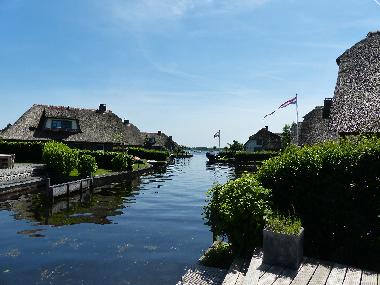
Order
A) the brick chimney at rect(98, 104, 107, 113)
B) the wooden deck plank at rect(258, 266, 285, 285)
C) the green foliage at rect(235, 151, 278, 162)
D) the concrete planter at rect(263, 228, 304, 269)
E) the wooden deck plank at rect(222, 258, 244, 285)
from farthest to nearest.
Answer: the green foliage at rect(235, 151, 278, 162), the brick chimney at rect(98, 104, 107, 113), the concrete planter at rect(263, 228, 304, 269), the wooden deck plank at rect(222, 258, 244, 285), the wooden deck plank at rect(258, 266, 285, 285)

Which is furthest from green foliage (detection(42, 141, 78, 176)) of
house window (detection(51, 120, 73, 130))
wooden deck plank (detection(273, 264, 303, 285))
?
wooden deck plank (detection(273, 264, 303, 285))

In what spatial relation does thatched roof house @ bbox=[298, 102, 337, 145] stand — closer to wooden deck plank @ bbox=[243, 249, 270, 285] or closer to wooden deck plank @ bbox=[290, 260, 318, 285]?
wooden deck plank @ bbox=[290, 260, 318, 285]

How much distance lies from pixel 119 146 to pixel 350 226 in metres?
60.5

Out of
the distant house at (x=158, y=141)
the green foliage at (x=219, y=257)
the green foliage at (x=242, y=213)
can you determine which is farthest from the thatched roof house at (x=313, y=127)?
the distant house at (x=158, y=141)

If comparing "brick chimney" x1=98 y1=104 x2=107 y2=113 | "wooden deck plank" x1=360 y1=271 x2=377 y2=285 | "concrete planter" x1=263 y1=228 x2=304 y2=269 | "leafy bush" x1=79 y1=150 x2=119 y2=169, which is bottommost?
"wooden deck plank" x1=360 y1=271 x2=377 y2=285

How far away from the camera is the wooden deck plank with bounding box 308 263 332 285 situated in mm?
7234

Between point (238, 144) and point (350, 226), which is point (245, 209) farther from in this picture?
point (238, 144)

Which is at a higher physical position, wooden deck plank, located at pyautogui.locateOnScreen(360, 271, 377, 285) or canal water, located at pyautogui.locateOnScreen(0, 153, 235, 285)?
wooden deck plank, located at pyautogui.locateOnScreen(360, 271, 377, 285)

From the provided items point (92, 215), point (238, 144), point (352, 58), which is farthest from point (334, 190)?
point (238, 144)

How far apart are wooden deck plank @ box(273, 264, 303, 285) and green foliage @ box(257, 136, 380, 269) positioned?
1.92m

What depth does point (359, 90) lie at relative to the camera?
2114cm

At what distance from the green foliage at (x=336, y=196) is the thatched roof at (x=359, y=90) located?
30.7 ft

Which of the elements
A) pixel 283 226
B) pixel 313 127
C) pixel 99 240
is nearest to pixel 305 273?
pixel 283 226

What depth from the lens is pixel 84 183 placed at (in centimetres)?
Answer: 3033
